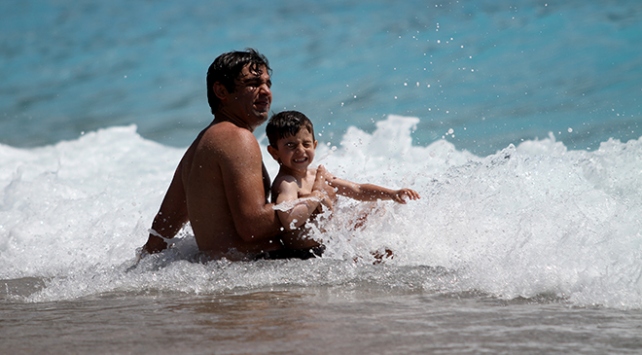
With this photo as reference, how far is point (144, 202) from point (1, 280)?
4.01 metres

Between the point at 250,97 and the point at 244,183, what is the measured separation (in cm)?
61

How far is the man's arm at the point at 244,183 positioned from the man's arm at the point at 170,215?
0.67 m

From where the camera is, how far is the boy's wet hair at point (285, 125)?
4570 mm

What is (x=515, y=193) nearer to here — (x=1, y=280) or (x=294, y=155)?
(x=294, y=155)

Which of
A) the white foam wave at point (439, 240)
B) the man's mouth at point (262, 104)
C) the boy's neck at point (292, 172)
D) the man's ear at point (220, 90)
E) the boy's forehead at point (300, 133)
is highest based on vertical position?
the man's ear at point (220, 90)

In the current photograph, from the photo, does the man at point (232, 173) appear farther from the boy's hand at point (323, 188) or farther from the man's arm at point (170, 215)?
the boy's hand at point (323, 188)

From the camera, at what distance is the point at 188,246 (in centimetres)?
500

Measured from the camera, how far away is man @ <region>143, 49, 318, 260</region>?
4.37 meters

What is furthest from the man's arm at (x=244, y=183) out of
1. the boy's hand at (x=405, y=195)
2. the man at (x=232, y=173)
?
the boy's hand at (x=405, y=195)

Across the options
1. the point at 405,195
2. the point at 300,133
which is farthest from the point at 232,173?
the point at 405,195

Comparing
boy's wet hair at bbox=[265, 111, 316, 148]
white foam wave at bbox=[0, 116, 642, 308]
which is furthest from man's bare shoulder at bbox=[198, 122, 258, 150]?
white foam wave at bbox=[0, 116, 642, 308]

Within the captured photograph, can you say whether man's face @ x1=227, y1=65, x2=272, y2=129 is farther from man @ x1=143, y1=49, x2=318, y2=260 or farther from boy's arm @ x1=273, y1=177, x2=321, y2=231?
boy's arm @ x1=273, y1=177, x2=321, y2=231

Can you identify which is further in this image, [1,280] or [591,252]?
[1,280]

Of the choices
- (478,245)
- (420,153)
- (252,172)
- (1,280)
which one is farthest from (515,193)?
(420,153)
